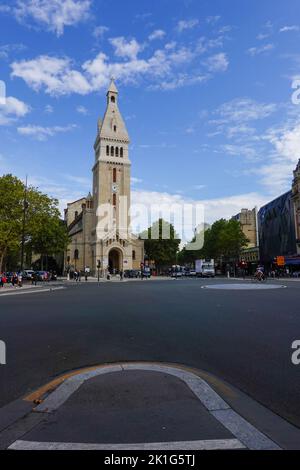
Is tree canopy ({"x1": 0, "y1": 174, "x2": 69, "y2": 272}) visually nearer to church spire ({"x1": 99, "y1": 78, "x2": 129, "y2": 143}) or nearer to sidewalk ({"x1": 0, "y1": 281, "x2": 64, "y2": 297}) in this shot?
sidewalk ({"x1": 0, "y1": 281, "x2": 64, "y2": 297})

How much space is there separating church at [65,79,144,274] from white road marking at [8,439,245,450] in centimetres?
7127

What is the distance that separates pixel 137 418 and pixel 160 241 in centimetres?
8613

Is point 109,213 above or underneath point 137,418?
above

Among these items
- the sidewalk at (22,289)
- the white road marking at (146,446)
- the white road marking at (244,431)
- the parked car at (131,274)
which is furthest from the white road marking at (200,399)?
the parked car at (131,274)

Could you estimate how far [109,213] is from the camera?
79.4 m

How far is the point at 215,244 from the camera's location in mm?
86812

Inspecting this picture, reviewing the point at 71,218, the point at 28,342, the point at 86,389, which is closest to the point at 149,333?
the point at 28,342

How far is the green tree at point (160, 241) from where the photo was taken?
89.9 metres

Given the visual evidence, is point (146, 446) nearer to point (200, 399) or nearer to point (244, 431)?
point (244, 431)

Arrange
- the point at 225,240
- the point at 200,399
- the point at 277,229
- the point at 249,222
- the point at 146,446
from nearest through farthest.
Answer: the point at 146,446 → the point at 200,399 → the point at 277,229 → the point at 225,240 → the point at 249,222

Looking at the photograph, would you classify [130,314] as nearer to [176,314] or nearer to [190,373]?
[176,314]

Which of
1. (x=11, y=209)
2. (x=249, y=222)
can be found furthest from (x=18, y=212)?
(x=249, y=222)
